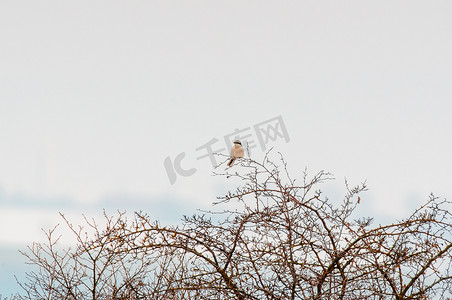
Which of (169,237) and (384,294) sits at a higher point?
(169,237)

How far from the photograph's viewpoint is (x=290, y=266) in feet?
16.9

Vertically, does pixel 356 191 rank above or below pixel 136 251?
above

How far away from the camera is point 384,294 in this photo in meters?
5.37

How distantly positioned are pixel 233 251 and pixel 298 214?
0.78 m

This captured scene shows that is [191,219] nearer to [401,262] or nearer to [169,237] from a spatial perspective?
[169,237]

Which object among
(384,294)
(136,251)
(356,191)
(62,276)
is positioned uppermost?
(62,276)

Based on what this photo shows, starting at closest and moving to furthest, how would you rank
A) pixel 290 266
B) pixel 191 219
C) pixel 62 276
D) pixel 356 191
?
pixel 290 266
pixel 191 219
pixel 356 191
pixel 62 276

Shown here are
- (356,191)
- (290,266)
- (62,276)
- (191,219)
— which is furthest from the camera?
(62,276)

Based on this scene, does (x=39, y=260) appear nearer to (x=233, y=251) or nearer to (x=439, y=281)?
(x=233, y=251)

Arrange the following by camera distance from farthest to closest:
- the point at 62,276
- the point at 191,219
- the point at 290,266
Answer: the point at 62,276 < the point at 191,219 < the point at 290,266

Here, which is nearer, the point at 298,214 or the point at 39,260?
the point at 298,214

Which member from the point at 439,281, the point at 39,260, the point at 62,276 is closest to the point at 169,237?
the point at 439,281

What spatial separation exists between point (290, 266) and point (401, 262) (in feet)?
3.81

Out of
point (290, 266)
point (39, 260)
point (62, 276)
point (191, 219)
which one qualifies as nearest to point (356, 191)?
point (290, 266)
